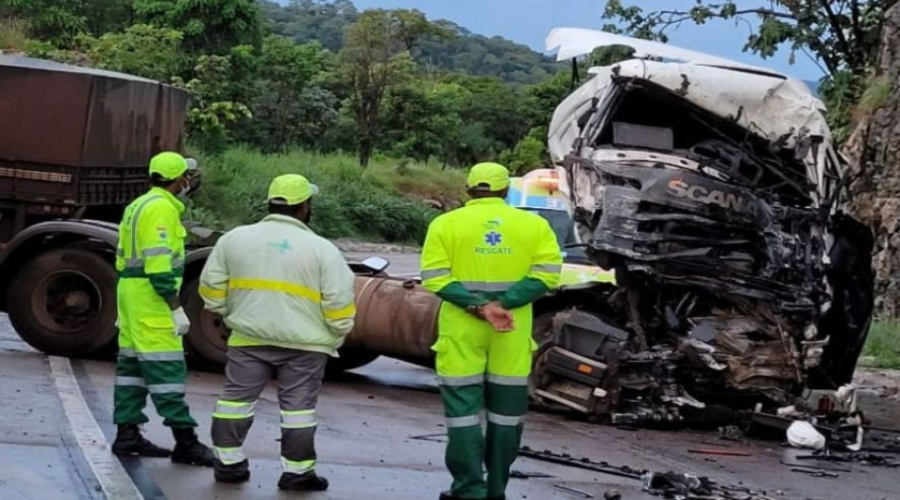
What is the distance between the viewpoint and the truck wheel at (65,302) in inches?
415

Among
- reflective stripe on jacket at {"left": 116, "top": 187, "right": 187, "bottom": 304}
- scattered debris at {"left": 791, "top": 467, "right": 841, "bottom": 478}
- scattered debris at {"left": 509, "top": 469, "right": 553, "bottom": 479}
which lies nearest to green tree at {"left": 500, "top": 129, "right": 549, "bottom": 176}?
scattered debris at {"left": 791, "top": 467, "right": 841, "bottom": 478}

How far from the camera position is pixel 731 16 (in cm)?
2634

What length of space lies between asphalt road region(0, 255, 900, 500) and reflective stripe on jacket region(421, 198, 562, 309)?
1.13 metres

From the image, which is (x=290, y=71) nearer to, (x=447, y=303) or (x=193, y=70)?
(x=193, y=70)

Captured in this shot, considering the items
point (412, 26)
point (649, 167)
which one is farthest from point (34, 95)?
point (412, 26)

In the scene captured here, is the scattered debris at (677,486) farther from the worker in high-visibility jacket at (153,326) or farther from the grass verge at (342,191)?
the grass verge at (342,191)

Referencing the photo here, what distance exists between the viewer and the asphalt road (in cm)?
639

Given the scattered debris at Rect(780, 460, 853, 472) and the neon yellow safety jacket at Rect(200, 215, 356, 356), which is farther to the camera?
the scattered debris at Rect(780, 460, 853, 472)

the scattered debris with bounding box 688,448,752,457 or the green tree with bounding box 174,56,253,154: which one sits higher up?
the green tree with bounding box 174,56,253,154

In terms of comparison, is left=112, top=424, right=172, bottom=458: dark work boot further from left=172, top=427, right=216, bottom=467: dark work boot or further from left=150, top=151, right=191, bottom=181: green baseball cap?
left=150, top=151, right=191, bottom=181: green baseball cap

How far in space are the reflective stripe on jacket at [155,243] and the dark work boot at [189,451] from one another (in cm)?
70

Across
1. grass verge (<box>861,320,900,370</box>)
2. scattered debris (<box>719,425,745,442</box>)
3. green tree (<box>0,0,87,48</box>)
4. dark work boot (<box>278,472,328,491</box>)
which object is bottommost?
grass verge (<box>861,320,900,370</box>)

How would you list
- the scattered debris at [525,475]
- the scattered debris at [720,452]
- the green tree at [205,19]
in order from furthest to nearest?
1. the green tree at [205,19]
2. the scattered debris at [720,452]
3. the scattered debris at [525,475]

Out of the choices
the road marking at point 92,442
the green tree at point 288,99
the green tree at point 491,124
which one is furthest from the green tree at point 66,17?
the road marking at point 92,442
